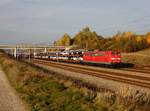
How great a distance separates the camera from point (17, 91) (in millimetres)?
18172

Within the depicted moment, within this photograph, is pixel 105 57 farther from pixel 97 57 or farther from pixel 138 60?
pixel 138 60

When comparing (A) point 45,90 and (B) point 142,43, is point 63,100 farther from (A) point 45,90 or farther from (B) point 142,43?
(B) point 142,43

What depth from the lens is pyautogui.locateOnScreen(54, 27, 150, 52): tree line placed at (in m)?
97.5

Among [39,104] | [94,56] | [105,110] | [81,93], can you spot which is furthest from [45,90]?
[94,56]

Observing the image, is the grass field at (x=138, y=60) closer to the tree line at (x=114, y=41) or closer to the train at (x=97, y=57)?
the train at (x=97, y=57)

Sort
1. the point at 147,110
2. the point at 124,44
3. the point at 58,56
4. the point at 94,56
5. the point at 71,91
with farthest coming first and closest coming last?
the point at 124,44 < the point at 58,56 < the point at 94,56 < the point at 71,91 < the point at 147,110

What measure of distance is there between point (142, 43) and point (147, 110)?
9227 cm

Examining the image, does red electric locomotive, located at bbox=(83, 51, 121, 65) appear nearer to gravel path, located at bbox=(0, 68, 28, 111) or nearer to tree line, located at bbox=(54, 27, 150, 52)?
gravel path, located at bbox=(0, 68, 28, 111)

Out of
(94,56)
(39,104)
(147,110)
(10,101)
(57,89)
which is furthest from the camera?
(94,56)

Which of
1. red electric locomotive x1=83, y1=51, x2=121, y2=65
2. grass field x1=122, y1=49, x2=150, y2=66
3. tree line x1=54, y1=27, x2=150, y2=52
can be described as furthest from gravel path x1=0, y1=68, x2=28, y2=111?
tree line x1=54, y1=27, x2=150, y2=52

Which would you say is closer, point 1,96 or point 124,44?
point 1,96

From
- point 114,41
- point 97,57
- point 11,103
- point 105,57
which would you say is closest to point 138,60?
point 97,57

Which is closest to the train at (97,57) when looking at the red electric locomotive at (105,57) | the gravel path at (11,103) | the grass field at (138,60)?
the red electric locomotive at (105,57)

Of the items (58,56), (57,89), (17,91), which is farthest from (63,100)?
(58,56)
